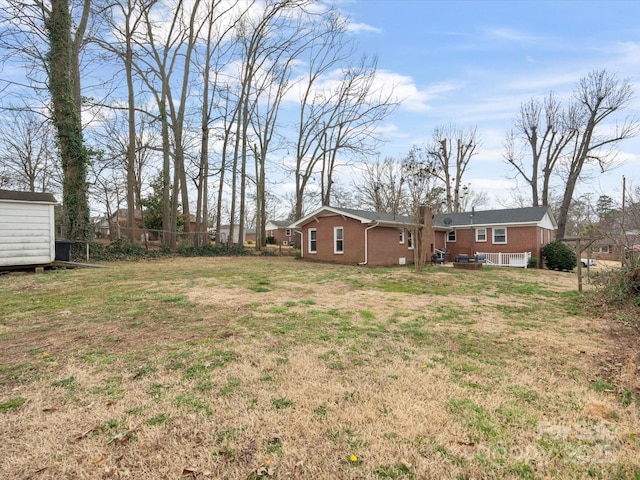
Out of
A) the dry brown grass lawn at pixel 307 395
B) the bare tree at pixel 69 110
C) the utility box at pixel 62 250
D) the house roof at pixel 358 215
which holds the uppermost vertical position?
the bare tree at pixel 69 110

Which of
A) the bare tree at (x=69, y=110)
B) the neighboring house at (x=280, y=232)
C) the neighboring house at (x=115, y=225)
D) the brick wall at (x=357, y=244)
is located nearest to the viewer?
the bare tree at (x=69, y=110)

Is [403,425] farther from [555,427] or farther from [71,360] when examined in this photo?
[71,360]

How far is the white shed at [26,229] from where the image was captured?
9977 mm

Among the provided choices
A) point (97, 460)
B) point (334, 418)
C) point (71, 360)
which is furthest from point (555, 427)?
point (71, 360)

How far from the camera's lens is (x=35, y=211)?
10445 mm

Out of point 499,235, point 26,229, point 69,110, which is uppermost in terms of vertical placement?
point 69,110

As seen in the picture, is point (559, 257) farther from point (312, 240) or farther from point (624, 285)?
point (312, 240)

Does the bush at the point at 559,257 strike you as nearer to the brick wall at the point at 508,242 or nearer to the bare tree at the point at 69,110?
the brick wall at the point at 508,242

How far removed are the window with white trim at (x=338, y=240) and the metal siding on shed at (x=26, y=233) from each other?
38.4 ft

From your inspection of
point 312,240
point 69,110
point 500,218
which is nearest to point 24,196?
point 69,110

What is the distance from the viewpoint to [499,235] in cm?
2019

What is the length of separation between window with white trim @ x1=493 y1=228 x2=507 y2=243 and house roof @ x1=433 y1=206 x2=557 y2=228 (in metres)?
0.50

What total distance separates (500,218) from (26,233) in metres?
22.8

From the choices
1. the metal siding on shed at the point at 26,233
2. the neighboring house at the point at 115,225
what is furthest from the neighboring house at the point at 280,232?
the metal siding on shed at the point at 26,233
